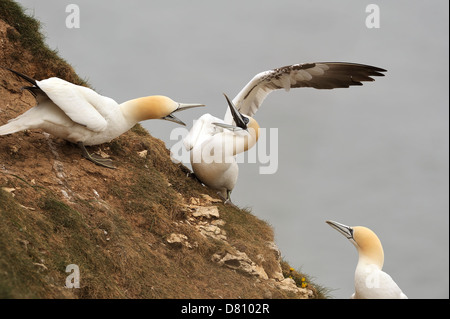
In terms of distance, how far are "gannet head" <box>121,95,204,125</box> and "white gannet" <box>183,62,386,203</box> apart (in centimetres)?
114

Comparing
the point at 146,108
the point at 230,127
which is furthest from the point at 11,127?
the point at 230,127

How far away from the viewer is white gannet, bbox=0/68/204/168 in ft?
27.6

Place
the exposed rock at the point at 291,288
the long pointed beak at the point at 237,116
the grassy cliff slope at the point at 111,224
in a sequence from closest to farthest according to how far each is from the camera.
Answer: the grassy cliff slope at the point at 111,224, the exposed rock at the point at 291,288, the long pointed beak at the point at 237,116

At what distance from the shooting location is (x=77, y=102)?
8.59 meters

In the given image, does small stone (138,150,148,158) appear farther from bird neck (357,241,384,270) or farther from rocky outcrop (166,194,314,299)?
bird neck (357,241,384,270)

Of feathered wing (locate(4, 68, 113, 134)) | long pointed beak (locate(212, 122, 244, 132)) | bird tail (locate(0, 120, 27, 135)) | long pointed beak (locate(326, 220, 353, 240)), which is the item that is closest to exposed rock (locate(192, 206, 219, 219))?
long pointed beak (locate(212, 122, 244, 132))

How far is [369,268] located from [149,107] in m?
3.77

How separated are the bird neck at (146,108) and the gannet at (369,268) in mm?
2917

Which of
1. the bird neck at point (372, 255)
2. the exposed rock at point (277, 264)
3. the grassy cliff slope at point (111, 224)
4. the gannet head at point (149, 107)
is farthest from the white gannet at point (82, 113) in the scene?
the bird neck at point (372, 255)

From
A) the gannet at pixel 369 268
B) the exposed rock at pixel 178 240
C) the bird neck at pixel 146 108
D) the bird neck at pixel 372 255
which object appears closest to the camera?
the gannet at pixel 369 268

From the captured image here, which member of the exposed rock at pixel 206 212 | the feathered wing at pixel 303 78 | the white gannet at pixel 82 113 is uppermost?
the feathered wing at pixel 303 78

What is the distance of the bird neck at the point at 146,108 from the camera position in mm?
9297

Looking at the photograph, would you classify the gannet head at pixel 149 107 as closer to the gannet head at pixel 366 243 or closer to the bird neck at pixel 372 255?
the gannet head at pixel 366 243
